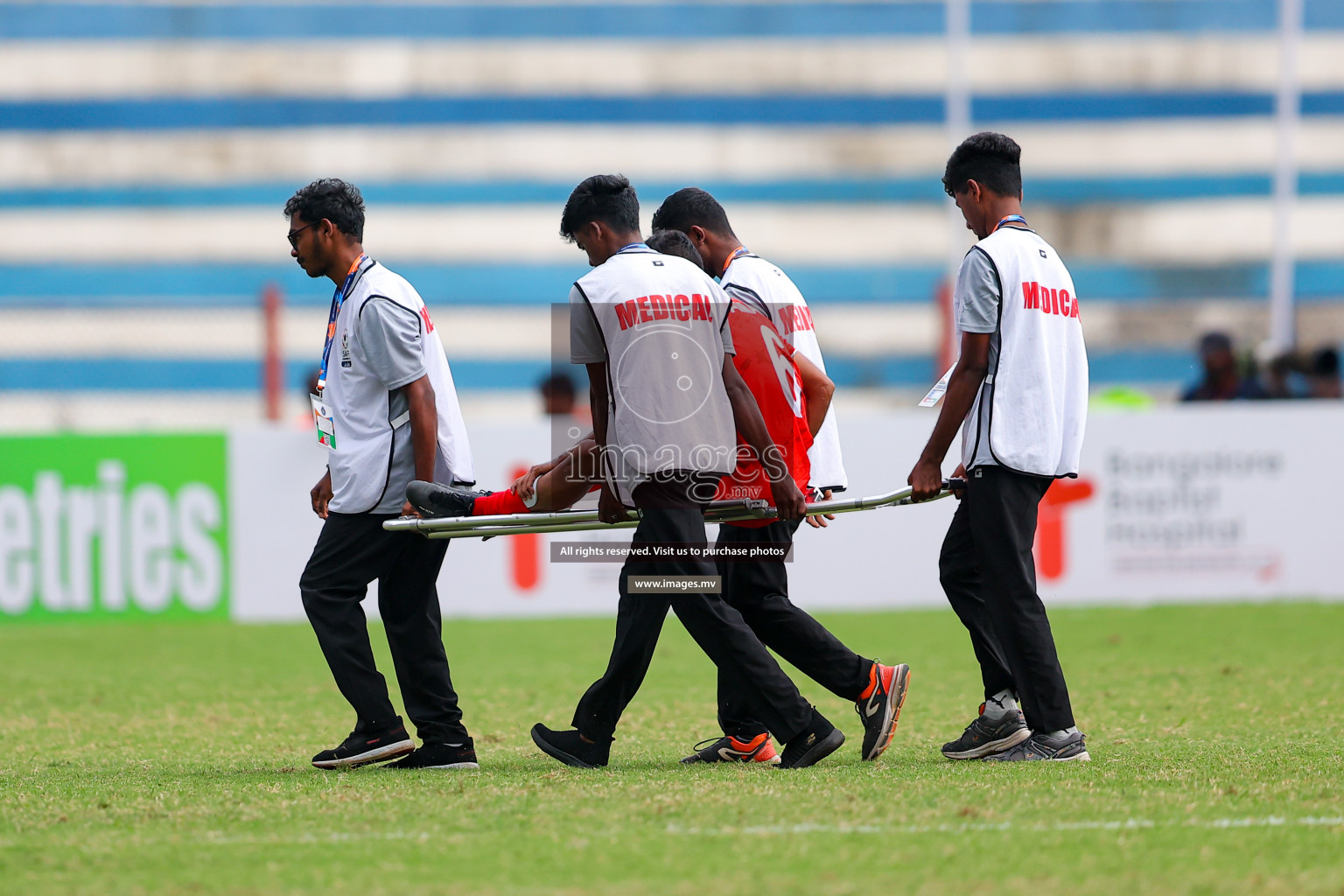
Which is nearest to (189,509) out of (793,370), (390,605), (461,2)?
(390,605)

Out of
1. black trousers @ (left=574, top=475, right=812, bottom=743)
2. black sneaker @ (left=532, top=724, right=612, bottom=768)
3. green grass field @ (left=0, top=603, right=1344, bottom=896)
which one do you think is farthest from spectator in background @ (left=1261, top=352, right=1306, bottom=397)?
black sneaker @ (left=532, top=724, right=612, bottom=768)

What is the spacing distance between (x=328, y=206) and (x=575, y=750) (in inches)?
77.9

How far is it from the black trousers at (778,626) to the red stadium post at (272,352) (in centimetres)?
619

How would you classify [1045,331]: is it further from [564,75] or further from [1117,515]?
[564,75]

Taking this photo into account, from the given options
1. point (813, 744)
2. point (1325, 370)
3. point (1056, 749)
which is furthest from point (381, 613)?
point (1325, 370)

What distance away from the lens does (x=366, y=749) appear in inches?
205

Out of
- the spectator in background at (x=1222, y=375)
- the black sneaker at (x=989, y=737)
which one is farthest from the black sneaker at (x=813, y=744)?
the spectator in background at (x=1222, y=375)

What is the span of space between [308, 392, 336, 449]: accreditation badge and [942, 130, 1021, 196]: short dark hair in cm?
219

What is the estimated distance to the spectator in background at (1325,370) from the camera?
11.5 metres

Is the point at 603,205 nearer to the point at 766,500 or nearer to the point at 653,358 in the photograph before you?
the point at 653,358

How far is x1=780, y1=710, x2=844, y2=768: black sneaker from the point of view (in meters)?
5.11

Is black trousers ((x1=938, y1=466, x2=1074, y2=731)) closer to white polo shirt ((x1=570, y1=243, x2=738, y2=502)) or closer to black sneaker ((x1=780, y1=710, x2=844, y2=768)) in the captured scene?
black sneaker ((x1=780, y1=710, x2=844, y2=768))

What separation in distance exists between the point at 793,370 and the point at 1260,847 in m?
2.27

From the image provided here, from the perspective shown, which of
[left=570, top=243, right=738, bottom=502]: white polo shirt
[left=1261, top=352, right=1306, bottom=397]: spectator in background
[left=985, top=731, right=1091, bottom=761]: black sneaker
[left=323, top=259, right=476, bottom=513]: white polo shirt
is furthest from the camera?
[left=1261, top=352, right=1306, bottom=397]: spectator in background
